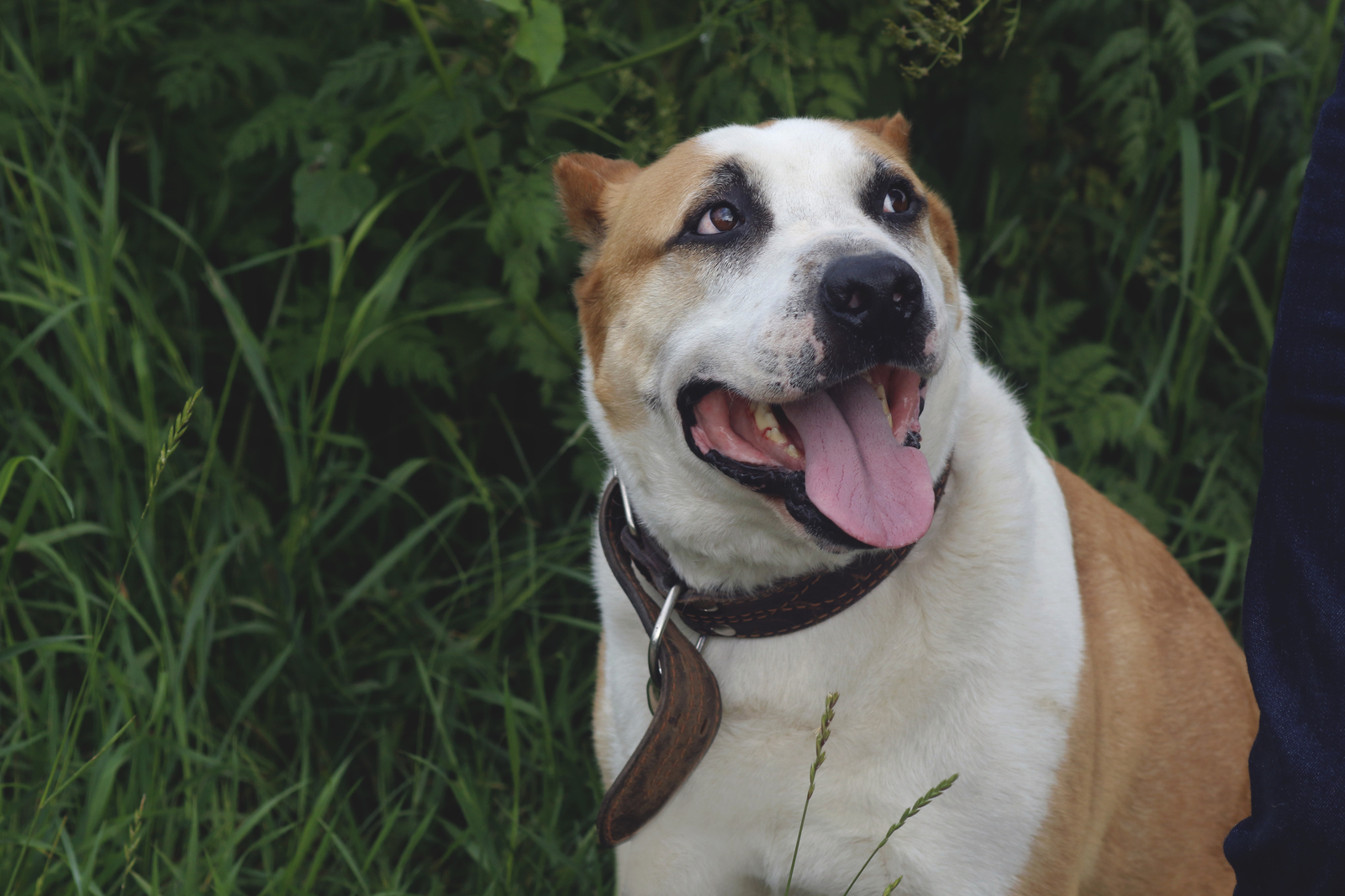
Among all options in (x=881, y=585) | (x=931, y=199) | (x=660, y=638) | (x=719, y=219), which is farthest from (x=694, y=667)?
(x=931, y=199)

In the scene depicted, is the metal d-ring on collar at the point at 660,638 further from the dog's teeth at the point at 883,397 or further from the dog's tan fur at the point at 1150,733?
the dog's tan fur at the point at 1150,733

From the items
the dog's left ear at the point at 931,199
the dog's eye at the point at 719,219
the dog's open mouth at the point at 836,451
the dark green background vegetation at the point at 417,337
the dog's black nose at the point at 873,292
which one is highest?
the dog's black nose at the point at 873,292

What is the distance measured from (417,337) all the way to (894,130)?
1327 millimetres

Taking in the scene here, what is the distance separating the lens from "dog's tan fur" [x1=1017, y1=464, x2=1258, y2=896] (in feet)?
6.30

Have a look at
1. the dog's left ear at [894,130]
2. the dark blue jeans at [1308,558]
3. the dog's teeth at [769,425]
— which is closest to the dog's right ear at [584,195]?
the dog's left ear at [894,130]

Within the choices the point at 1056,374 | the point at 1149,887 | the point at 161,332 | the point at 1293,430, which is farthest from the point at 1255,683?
the point at 161,332

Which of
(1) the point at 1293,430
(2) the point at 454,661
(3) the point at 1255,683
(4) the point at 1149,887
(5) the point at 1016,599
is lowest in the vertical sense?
(2) the point at 454,661

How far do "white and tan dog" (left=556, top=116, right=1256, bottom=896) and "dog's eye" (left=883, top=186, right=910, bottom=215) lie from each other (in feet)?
0.04

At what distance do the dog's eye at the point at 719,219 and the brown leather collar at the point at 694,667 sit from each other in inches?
23.2

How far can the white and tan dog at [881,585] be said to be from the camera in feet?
5.79

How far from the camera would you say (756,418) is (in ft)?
6.28

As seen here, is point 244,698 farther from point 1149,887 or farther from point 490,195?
point 1149,887

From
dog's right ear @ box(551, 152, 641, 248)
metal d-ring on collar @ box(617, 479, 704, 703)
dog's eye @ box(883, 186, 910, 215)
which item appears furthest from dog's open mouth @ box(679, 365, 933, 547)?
dog's right ear @ box(551, 152, 641, 248)

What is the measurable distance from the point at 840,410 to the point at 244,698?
1628 mm
